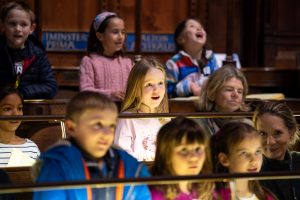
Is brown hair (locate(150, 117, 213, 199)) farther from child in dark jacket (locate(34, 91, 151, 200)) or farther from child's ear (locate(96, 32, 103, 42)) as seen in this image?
child's ear (locate(96, 32, 103, 42))

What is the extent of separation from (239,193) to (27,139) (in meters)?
1.42

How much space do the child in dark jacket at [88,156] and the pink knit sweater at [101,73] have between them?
2218mm

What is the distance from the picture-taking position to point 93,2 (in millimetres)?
6719

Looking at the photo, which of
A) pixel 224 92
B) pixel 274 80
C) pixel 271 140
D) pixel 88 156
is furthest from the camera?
pixel 274 80

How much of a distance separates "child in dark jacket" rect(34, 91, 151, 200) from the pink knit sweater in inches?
87.3

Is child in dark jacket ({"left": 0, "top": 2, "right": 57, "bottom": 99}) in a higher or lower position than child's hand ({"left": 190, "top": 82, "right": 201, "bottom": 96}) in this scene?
higher

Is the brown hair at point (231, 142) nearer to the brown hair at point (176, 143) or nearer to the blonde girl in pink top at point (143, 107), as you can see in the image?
the brown hair at point (176, 143)

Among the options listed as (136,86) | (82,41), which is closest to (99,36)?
(136,86)

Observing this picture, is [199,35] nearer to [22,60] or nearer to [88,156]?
[22,60]

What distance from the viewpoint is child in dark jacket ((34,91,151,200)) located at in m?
2.43

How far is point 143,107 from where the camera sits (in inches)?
147

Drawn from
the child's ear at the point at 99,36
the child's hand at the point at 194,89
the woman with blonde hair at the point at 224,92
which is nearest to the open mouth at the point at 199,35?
the child's hand at the point at 194,89

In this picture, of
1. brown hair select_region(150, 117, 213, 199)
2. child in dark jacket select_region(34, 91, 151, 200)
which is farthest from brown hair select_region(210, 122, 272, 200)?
child in dark jacket select_region(34, 91, 151, 200)

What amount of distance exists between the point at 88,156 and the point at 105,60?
7.67 ft
